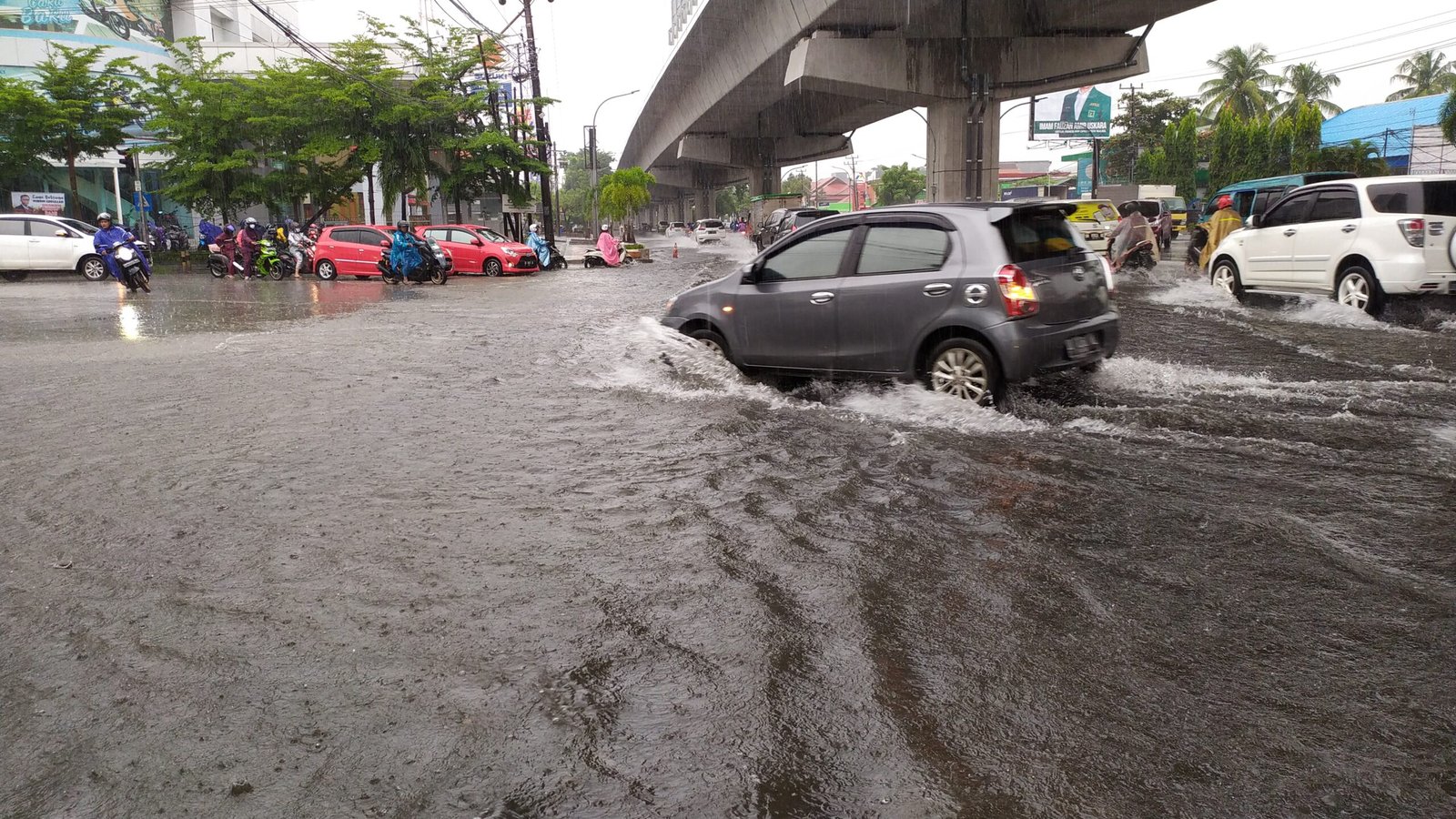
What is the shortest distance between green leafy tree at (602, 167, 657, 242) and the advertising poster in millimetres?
24155

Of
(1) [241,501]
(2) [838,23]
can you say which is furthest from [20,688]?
(2) [838,23]

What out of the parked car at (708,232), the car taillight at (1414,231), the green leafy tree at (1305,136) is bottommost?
the car taillight at (1414,231)

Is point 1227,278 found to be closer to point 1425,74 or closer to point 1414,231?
point 1414,231

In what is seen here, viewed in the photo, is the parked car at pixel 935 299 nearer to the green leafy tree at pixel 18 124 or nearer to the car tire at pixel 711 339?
the car tire at pixel 711 339

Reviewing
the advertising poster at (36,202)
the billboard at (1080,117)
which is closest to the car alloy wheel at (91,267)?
the advertising poster at (36,202)

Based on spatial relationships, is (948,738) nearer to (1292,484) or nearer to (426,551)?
(426,551)

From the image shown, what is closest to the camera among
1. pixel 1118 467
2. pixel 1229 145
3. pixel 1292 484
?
pixel 1292 484

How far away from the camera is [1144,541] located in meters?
4.45

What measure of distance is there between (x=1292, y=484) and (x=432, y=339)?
936cm

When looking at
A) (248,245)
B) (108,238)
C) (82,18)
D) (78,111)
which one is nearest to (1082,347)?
(108,238)

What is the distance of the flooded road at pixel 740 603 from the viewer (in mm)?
2695

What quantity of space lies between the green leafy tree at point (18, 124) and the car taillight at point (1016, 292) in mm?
35901

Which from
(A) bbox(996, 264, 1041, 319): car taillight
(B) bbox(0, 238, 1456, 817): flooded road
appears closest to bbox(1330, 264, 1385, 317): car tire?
(B) bbox(0, 238, 1456, 817): flooded road

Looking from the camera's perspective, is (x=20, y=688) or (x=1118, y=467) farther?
(x=1118, y=467)
